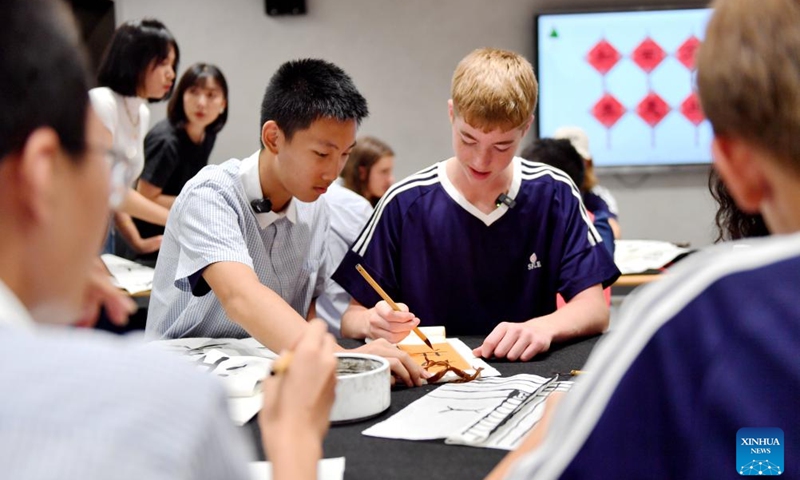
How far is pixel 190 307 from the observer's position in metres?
1.72

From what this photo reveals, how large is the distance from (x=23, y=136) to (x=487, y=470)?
64 centimetres

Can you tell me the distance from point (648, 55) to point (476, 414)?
15.5 ft

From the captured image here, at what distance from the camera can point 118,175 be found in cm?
72

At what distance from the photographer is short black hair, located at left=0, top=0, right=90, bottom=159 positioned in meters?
0.57

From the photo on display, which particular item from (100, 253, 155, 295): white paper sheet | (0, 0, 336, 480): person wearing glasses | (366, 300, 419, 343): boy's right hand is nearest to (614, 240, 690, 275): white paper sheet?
(366, 300, 419, 343): boy's right hand

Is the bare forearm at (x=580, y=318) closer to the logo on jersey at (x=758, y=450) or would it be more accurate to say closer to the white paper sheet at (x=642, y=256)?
the logo on jersey at (x=758, y=450)

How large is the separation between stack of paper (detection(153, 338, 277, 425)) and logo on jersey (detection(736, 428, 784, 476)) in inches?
24.4

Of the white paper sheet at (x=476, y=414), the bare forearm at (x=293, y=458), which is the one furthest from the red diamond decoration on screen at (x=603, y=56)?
the bare forearm at (x=293, y=458)

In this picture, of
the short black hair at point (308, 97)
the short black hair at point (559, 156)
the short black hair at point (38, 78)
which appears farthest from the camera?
the short black hair at point (559, 156)

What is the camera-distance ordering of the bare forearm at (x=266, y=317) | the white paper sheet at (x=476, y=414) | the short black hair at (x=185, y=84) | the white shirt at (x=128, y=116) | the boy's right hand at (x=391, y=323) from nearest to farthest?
the white paper sheet at (x=476, y=414)
the bare forearm at (x=266, y=317)
the boy's right hand at (x=391, y=323)
the white shirt at (x=128, y=116)
the short black hair at (x=185, y=84)

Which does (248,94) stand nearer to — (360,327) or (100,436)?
(360,327)

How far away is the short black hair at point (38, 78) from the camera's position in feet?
1.86

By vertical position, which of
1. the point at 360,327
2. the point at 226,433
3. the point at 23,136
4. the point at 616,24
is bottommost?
the point at 360,327

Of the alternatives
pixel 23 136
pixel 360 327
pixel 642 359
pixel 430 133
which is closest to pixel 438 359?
pixel 360 327
